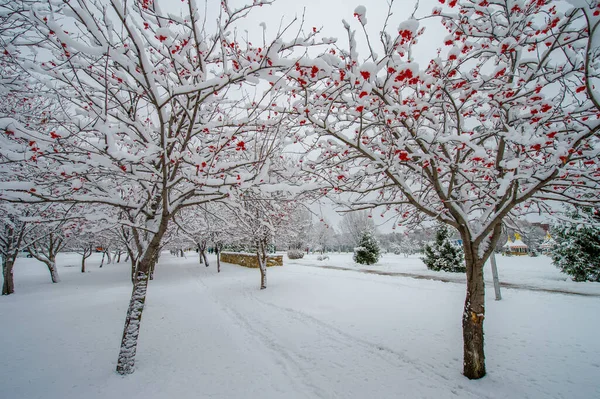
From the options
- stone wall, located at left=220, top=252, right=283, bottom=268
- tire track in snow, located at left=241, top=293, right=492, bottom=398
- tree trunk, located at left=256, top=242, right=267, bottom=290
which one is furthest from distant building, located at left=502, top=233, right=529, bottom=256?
tire track in snow, located at left=241, top=293, right=492, bottom=398

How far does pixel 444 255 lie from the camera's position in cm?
1739

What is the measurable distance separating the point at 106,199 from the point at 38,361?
3.95 meters

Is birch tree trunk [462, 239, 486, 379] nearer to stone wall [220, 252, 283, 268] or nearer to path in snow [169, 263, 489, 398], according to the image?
path in snow [169, 263, 489, 398]

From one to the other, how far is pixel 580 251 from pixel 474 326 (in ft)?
46.4

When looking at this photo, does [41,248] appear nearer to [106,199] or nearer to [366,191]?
[106,199]

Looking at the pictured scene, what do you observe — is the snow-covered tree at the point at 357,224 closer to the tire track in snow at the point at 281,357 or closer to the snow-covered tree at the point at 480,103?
the tire track in snow at the point at 281,357

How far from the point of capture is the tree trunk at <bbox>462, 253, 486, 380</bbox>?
4.11m

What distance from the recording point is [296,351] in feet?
17.6

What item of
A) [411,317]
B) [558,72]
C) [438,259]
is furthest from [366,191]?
[438,259]

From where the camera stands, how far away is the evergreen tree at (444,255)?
1681 centimetres

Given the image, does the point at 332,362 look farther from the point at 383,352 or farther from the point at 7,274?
the point at 7,274

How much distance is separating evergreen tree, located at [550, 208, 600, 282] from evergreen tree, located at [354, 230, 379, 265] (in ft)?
42.3

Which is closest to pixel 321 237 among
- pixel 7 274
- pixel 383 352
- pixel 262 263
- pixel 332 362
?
pixel 262 263

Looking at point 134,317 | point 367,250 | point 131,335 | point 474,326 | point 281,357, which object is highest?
point 367,250
